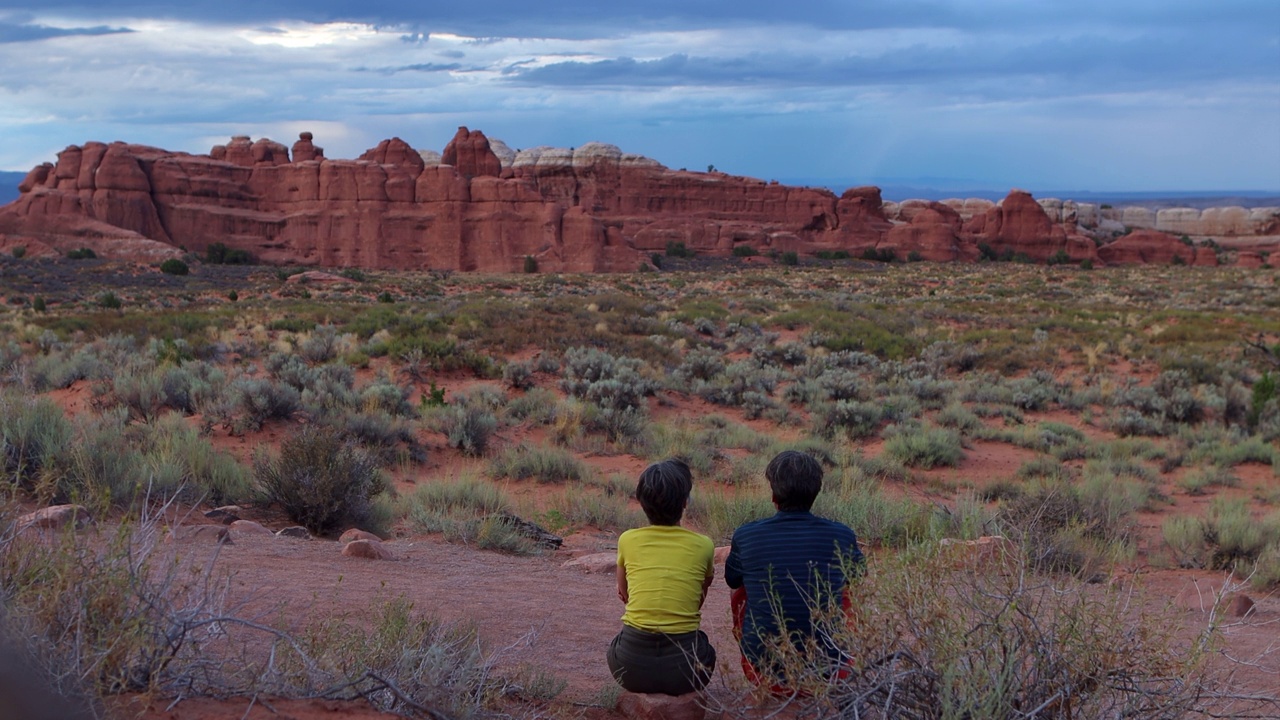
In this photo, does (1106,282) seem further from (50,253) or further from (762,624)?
(50,253)

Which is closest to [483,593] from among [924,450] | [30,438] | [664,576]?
[664,576]

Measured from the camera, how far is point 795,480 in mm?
3783

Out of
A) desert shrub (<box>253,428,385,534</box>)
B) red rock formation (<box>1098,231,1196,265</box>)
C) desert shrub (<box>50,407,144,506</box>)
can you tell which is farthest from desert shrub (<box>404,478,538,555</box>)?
red rock formation (<box>1098,231,1196,265</box>)

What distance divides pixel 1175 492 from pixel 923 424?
10.1 feet

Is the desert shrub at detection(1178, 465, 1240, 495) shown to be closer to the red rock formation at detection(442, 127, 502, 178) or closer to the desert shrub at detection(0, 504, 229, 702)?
the desert shrub at detection(0, 504, 229, 702)

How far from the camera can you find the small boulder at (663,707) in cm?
349

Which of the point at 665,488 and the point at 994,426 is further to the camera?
the point at 994,426

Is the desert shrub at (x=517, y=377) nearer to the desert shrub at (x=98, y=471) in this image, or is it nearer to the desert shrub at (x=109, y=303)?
the desert shrub at (x=98, y=471)

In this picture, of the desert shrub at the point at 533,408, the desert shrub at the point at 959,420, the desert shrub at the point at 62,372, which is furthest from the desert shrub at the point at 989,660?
the desert shrub at the point at 62,372

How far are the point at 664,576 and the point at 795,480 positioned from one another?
0.66 metres

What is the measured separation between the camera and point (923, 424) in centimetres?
1218

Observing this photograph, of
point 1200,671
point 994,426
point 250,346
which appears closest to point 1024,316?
point 994,426

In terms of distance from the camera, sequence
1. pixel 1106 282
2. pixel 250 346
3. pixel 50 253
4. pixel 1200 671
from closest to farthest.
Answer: pixel 1200 671 → pixel 250 346 → pixel 1106 282 → pixel 50 253

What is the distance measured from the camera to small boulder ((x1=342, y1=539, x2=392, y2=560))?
17.9ft
